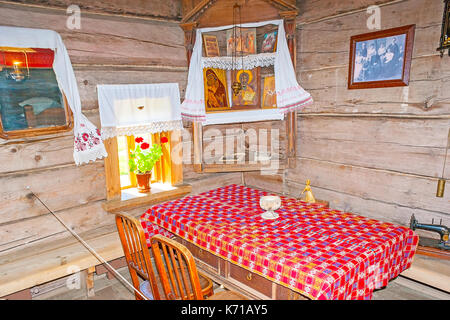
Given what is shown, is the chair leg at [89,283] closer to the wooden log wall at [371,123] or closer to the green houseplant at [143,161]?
the green houseplant at [143,161]

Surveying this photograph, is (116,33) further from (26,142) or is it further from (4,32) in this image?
(26,142)

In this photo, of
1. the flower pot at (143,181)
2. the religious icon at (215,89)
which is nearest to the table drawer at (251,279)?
the flower pot at (143,181)

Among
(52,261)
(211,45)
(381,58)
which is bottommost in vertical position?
(52,261)

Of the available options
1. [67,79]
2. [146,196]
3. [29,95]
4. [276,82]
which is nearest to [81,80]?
[67,79]

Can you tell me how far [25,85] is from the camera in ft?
8.18

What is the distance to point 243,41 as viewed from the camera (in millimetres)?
3439

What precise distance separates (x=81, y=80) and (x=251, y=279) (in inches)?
85.7

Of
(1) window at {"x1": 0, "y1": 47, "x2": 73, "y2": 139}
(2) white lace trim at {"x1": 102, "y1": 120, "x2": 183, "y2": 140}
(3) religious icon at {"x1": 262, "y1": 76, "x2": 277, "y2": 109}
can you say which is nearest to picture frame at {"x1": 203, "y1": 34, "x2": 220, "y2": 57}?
(3) religious icon at {"x1": 262, "y1": 76, "x2": 277, "y2": 109}

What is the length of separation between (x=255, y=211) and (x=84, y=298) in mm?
1735

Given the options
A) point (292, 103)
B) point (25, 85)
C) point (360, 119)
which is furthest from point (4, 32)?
point (360, 119)

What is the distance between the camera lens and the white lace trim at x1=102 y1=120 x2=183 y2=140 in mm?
2912

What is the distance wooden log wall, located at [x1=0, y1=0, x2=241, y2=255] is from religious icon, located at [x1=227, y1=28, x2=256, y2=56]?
1.80ft

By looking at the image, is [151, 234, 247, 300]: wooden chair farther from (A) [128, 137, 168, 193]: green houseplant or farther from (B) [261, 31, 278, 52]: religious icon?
(B) [261, 31, 278, 52]: religious icon

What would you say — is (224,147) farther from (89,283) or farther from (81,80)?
(89,283)
